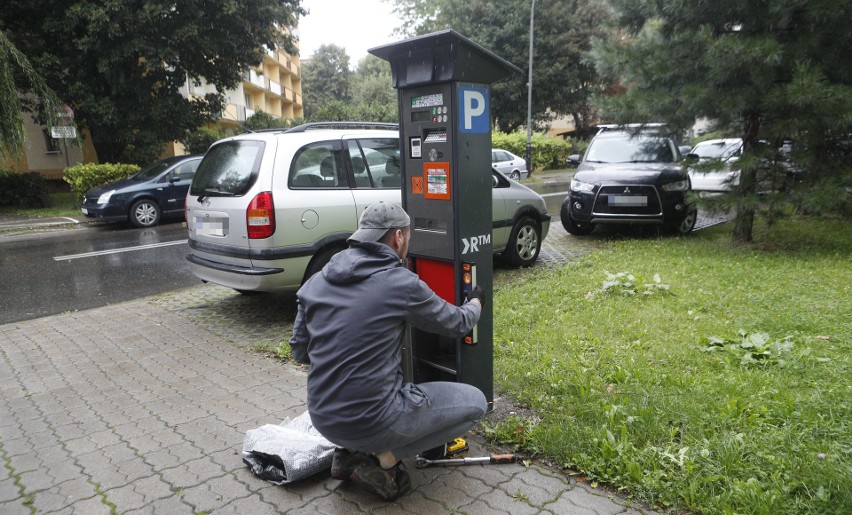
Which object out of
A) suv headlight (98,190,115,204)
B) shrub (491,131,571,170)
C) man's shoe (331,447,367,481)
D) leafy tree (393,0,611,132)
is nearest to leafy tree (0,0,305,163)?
suv headlight (98,190,115,204)

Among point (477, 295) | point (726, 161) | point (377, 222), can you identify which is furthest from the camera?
point (726, 161)

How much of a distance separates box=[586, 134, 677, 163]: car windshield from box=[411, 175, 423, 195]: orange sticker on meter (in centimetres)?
697

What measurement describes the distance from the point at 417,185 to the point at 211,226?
3.16m

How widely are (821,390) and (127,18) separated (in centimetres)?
1777

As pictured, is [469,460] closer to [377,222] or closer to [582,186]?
[377,222]

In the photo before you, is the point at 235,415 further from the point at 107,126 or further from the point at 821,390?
the point at 107,126

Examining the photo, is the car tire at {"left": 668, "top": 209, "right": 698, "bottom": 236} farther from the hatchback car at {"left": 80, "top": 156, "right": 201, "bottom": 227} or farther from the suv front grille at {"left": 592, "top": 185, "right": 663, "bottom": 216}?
the hatchback car at {"left": 80, "top": 156, "right": 201, "bottom": 227}

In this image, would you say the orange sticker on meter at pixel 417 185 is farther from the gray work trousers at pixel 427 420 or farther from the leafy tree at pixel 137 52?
the leafy tree at pixel 137 52

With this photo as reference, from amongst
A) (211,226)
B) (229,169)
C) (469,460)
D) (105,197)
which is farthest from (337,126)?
(105,197)

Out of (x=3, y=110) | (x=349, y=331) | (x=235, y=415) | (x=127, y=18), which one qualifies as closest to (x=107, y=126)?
(x=127, y=18)

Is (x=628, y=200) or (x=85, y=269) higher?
(x=628, y=200)

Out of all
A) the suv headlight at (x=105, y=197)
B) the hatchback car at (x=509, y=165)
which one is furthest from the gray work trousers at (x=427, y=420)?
the hatchback car at (x=509, y=165)

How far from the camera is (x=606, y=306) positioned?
5.73 m

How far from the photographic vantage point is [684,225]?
10.1 meters
